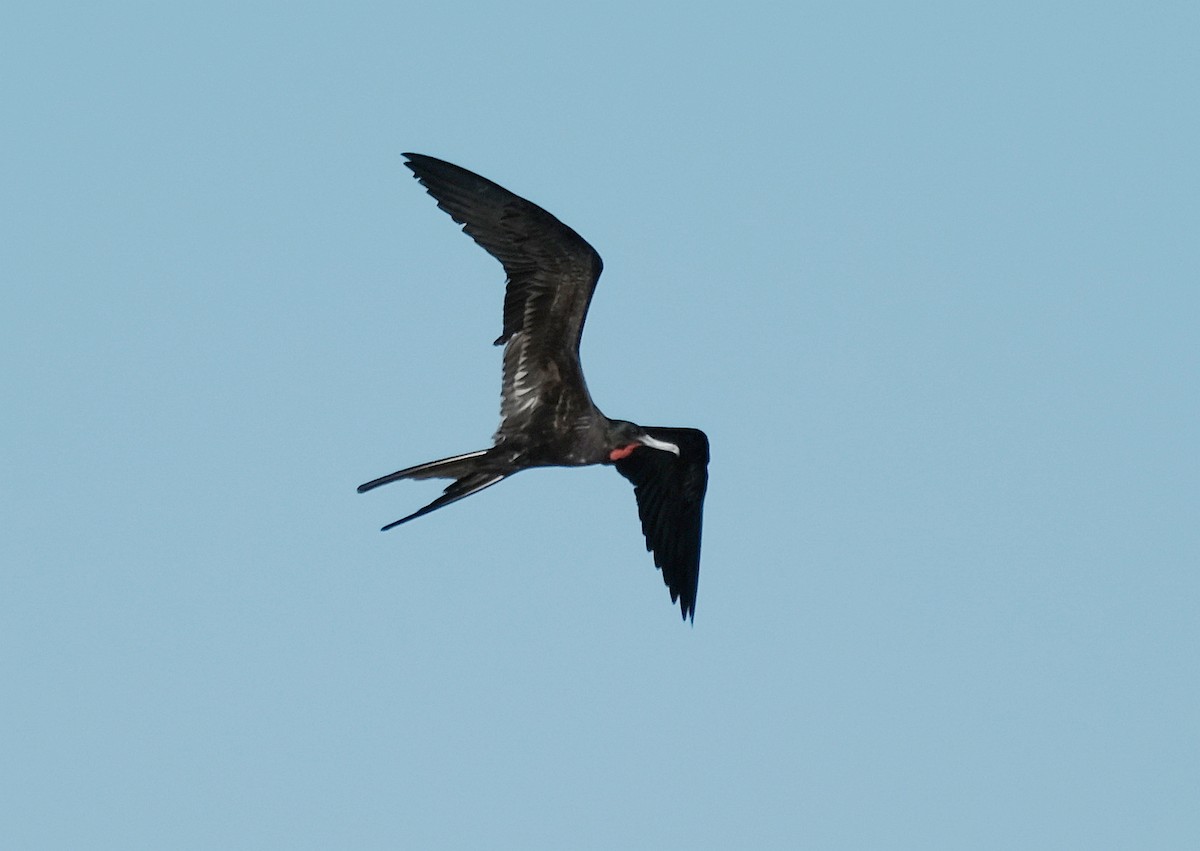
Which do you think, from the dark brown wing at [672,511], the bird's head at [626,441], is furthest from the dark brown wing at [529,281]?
the dark brown wing at [672,511]

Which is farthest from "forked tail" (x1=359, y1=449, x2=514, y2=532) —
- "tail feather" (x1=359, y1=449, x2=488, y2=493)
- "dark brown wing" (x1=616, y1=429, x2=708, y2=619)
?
"dark brown wing" (x1=616, y1=429, x2=708, y2=619)

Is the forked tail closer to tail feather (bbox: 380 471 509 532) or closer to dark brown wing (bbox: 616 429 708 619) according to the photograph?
tail feather (bbox: 380 471 509 532)

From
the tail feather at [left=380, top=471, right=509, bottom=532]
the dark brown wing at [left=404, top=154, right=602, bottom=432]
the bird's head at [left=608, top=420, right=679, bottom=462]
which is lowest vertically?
the tail feather at [left=380, top=471, right=509, bottom=532]

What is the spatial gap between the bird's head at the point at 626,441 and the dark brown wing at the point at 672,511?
973 millimetres

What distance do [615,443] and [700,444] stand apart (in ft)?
3.82

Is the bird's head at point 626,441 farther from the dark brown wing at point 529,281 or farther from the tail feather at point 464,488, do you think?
the tail feather at point 464,488

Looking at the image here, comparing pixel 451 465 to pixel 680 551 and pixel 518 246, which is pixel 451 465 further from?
pixel 680 551

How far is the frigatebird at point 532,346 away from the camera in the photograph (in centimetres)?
1070

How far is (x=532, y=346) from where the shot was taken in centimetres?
1119

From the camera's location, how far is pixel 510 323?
1112 centimetres

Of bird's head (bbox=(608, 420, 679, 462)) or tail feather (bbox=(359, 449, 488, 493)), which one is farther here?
bird's head (bbox=(608, 420, 679, 462))

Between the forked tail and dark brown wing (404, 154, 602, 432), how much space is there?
337 mm

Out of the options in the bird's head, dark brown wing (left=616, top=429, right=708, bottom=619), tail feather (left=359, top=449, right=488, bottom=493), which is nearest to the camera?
tail feather (left=359, top=449, right=488, bottom=493)

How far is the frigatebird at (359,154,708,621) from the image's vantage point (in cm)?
1070
